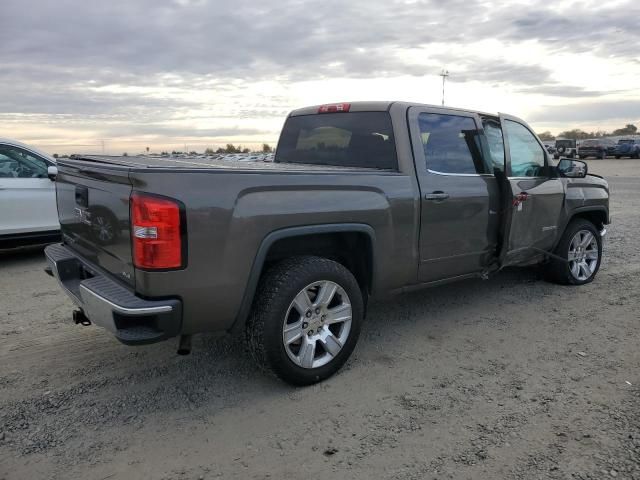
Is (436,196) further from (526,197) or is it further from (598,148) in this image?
(598,148)

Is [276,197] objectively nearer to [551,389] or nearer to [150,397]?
[150,397]

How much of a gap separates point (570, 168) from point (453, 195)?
1.92 meters

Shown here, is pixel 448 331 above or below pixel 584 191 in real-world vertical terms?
below

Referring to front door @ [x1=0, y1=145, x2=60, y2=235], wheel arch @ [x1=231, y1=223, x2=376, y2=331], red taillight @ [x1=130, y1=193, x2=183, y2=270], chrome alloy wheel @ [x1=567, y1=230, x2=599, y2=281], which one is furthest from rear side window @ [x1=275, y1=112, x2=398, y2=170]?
front door @ [x1=0, y1=145, x2=60, y2=235]

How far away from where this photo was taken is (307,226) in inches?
132

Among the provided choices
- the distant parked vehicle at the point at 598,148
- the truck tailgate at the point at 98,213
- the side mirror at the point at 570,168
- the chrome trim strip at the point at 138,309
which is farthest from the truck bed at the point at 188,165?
the distant parked vehicle at the point at 598,148

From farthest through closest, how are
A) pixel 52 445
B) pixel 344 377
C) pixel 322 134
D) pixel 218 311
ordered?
pixel 322 134 → pixel 344 377 → pixel 218 311 → pixel 52 445

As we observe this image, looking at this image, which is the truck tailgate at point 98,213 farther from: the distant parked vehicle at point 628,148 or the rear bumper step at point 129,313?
the distant parked vehicle at point 628,148

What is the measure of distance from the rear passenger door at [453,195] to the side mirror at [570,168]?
115 cm

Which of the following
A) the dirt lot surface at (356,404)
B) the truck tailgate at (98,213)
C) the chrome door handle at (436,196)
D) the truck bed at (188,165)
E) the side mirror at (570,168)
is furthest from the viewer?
the side mirror at (570,168)

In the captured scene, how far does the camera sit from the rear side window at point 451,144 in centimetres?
427

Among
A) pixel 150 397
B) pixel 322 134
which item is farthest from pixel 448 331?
pixel 150 397

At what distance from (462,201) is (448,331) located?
1136mm

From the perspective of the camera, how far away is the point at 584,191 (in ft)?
19.2
